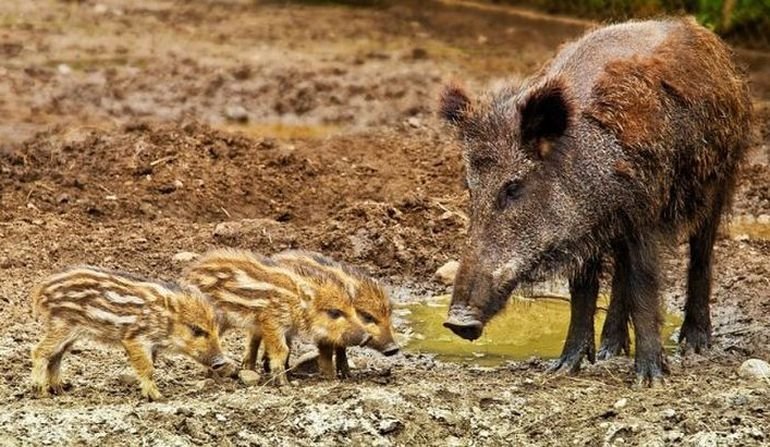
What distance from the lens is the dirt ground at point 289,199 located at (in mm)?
7137

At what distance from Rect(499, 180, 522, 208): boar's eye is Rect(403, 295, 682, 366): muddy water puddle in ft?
3.29

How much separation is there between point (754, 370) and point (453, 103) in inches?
77.7

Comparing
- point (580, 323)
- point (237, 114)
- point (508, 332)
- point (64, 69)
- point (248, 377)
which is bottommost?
point (248, 377)

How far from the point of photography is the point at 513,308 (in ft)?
32.3

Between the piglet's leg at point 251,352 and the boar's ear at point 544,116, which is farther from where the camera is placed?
the piglet's leg at point 251,352

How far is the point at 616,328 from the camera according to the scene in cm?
876

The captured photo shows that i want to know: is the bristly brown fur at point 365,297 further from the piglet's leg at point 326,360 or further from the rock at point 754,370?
the rock at point 754,370

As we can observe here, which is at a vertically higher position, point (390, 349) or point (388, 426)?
point (390, 349)

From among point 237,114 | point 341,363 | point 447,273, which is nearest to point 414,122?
point 237,114

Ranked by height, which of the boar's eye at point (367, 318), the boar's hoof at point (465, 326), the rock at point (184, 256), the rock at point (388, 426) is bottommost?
the rock at point (388, 426)

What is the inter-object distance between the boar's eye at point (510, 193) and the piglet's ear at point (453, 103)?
0.44 meters

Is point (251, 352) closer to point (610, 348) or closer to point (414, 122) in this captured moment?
point (610, 348)

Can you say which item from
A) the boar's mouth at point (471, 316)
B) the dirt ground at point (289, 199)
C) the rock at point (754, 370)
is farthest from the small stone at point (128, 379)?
the rock at point (754, 370)

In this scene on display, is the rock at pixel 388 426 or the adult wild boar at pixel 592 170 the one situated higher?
the adult wild boar at pixel 592 170
